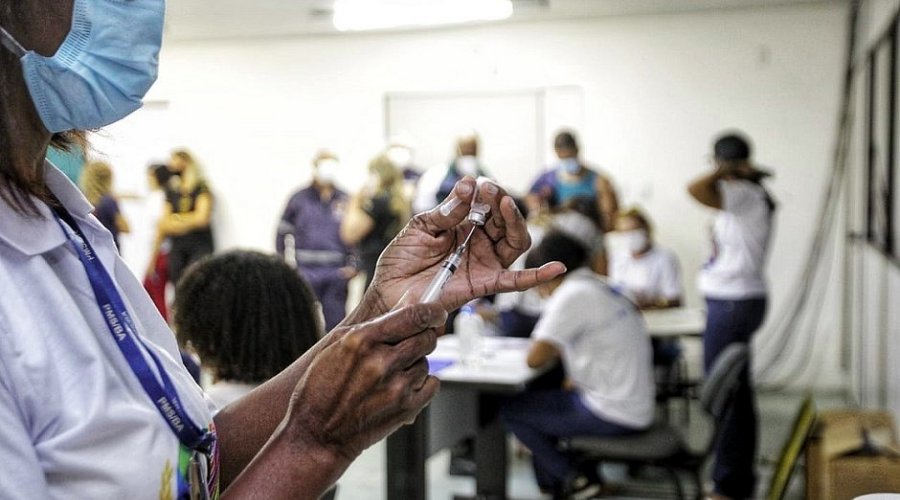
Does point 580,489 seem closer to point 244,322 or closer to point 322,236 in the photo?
point 244,322

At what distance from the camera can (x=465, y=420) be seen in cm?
364

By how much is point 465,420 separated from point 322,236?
9.23 feet

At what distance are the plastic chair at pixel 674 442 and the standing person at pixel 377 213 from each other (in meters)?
2.48

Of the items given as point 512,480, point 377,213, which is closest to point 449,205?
point 512,480

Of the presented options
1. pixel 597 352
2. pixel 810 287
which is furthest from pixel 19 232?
pixel 810 287

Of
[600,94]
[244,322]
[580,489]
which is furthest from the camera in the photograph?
[600,94]

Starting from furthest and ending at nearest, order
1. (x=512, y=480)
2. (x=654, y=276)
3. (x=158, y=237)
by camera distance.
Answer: (x=158, y=237)
(x=654, y=276)
(x=512, y=480)

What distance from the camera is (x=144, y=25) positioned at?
931 mm

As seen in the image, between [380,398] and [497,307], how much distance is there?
4.09 meters

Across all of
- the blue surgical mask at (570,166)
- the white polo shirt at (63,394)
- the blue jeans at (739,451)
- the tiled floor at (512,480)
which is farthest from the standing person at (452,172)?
the white polo shirt at (63,394)

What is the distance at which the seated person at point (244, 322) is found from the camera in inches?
82.8

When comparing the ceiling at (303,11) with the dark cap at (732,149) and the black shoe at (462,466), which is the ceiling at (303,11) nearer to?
the dark cap at (732,149)

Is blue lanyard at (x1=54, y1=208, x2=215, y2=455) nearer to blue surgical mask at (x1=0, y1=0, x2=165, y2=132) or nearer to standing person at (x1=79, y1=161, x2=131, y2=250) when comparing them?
blue surgical mask at (x1=0, y1=0, x2=165, y2=132)

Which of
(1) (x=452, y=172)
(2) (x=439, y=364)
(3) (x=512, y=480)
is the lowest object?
(3) (x=512, y=480)
